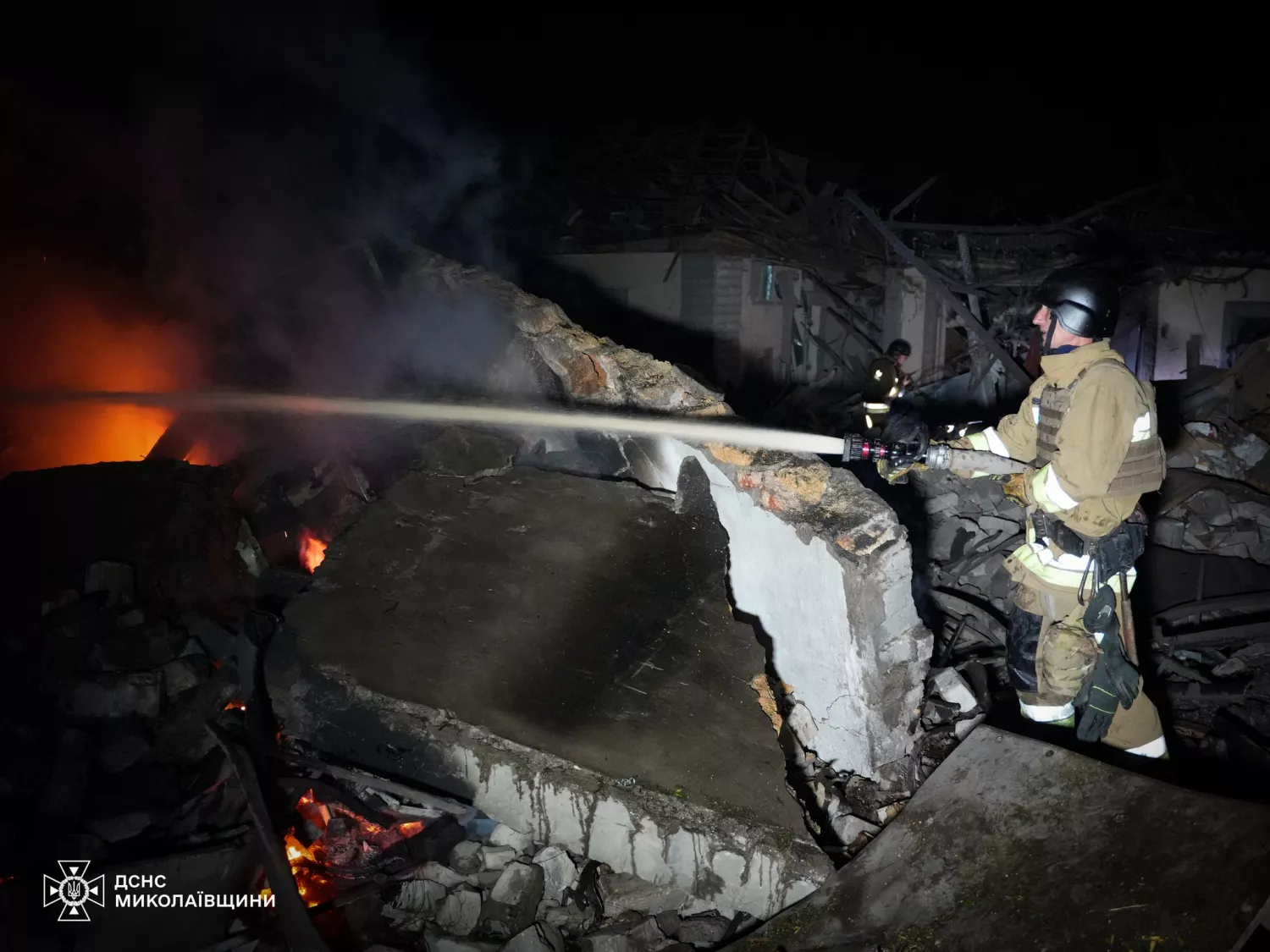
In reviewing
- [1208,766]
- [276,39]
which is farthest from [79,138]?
[1208,766]

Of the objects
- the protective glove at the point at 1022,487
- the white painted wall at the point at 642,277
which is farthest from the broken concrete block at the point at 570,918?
the white painted wall at the point at 642,277

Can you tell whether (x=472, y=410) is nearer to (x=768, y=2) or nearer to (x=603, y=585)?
(x=603, y=585)

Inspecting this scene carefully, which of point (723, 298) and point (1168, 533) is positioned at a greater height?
point (723, 298)

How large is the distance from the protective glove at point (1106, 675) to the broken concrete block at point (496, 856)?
2.54 meters

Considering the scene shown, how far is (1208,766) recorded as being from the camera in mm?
4633

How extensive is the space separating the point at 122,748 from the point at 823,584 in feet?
10.6

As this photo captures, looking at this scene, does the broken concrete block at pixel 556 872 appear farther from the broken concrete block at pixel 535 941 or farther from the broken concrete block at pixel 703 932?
the broken concrete block at pixel 703 932

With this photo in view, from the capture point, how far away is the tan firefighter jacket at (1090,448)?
10.7 feet

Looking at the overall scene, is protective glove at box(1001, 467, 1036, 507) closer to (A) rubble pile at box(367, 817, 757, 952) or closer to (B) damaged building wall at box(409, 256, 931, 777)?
(B) damaged building wall at box(409, 256, 931, 777)

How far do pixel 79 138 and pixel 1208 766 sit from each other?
10.7 meters

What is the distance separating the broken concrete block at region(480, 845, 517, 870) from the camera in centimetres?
328

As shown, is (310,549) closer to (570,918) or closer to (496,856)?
(496,856)

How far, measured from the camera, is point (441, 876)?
3.26 metres

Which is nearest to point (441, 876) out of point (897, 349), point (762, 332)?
point (897, 349)
